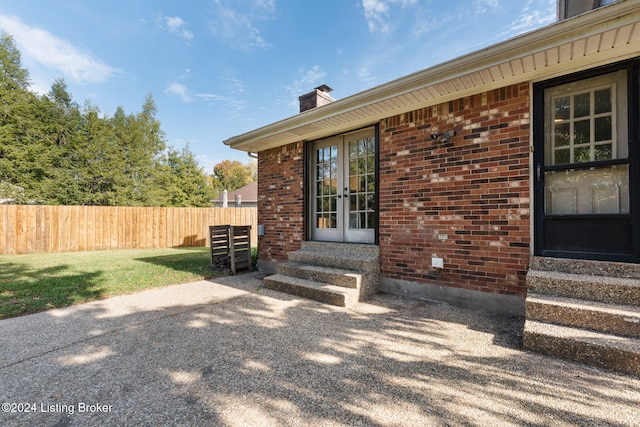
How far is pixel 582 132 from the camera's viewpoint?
116 inches

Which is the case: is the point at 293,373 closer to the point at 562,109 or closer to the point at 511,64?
the point at 511,64

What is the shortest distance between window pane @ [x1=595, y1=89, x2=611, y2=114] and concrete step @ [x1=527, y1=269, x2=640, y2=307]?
1.75m

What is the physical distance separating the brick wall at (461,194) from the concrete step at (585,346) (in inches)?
35.2

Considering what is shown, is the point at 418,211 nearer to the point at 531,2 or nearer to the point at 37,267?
the point at 531,2

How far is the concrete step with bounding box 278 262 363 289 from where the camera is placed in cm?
385

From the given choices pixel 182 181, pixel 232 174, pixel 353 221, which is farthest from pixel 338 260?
pixel 232 174

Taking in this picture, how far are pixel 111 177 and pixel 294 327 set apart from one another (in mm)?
17363

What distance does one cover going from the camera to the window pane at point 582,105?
9.63ft

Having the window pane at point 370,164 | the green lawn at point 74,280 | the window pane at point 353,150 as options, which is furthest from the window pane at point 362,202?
the green lawn at point 74,280

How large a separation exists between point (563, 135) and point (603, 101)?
44 centimetres

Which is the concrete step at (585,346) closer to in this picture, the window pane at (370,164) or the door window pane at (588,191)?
the door window pane at (588,191)

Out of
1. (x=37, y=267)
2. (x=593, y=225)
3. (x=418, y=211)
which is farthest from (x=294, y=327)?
(x=37, y=267)

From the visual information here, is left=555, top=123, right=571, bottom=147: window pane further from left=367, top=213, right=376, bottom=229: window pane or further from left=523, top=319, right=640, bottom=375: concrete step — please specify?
left=367, top=213, right=376, bottom=229: window pane

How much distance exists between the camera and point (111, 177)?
→ 1539 centimetres
